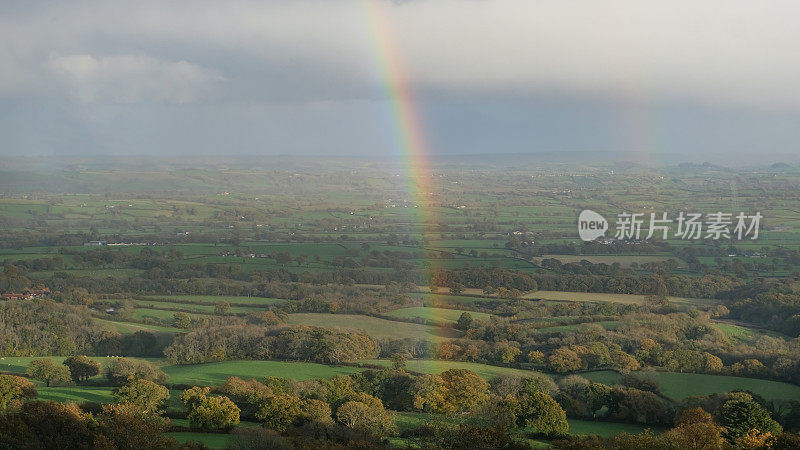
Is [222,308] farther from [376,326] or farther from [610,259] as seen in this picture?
[610,259]

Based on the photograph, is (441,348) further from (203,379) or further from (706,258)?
(706,258)

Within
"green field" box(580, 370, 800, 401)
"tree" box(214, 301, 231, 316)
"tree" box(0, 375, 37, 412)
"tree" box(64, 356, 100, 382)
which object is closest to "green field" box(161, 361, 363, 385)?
"tree" box(64, 356, 100, 382)

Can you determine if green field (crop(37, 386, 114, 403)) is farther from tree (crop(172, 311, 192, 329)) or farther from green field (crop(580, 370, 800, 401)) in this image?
green field (crop(580, 370, 800, 401))

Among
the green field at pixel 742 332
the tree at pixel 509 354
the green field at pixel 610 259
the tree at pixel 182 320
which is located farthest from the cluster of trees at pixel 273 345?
the green field at pixel 610 259

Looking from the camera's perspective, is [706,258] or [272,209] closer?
[706,258]

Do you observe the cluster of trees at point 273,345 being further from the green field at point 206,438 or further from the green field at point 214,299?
the green field at point 206,438

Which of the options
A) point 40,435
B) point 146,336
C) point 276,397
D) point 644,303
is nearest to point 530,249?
point 644,303
